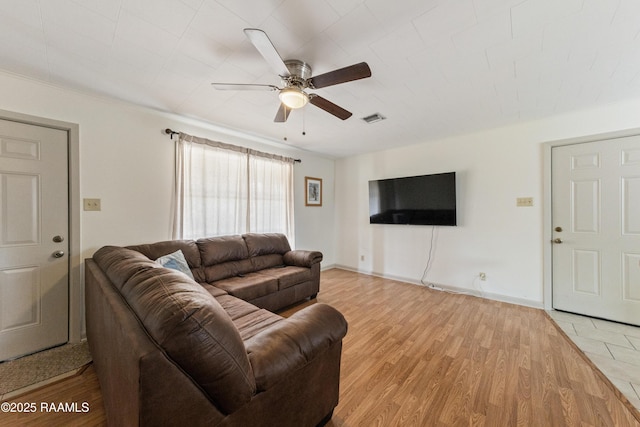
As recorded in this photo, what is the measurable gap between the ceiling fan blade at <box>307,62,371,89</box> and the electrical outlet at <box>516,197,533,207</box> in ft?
9.60

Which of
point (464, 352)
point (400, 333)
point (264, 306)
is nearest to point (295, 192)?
point (264, 306)

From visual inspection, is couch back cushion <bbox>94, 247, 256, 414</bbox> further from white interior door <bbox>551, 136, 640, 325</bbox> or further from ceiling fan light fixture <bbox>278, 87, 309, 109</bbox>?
white interior door <bbox>551, 136, 640, 325</bbox>

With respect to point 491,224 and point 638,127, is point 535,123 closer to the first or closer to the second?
point 638,127

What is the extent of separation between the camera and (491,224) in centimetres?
343

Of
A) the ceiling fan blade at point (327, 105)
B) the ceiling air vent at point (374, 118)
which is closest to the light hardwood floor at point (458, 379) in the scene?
the ceiling fan blade at point (327, 105)

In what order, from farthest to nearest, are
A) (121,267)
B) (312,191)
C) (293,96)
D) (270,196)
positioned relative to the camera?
1. (312,191)
2. (270,196)
3. (293,96)
4. (121,267)

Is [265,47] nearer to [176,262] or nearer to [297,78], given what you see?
[297,78]

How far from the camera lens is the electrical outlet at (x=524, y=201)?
314 centimetres

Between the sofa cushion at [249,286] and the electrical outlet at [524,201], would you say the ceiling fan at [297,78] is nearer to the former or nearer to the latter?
the sofa cushion at [249,286]

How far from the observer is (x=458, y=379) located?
1770mm

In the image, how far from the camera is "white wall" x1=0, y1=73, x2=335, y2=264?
7.15 feet

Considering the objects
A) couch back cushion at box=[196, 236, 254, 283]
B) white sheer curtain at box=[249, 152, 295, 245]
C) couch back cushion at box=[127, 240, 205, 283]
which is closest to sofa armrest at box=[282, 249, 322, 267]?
couch back cushion at box=[196, 236, 254, 283]

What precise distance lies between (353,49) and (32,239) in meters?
3.15

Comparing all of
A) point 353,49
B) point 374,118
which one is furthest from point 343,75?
point 374,118
